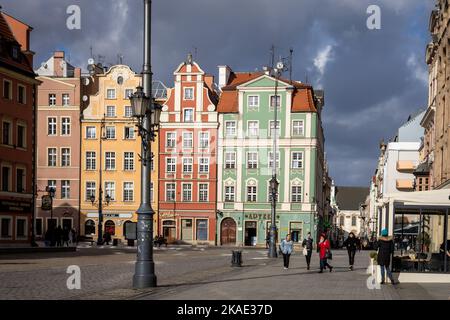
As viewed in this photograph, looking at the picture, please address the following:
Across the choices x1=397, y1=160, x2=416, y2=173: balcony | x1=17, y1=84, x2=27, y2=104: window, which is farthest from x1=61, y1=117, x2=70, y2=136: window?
x1=397, y1=160, x2=416, y2=173: balcony

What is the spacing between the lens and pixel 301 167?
72.2 meters

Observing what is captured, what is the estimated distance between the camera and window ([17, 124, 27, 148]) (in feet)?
161

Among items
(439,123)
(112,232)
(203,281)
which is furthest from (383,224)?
(112,232)

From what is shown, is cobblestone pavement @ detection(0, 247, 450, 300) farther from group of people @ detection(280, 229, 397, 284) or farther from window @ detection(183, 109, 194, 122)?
window @ detection(183, 109, 194, 122)

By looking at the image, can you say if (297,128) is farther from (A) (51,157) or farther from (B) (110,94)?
(A) (51,157)

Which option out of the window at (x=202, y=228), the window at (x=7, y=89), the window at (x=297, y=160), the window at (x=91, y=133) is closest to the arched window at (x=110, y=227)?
the window at (x=202, y=228)

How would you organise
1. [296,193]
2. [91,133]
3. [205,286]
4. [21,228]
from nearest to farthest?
[205,286]
[21,228]
[296,193]
[91,133]

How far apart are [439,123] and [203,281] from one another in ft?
108

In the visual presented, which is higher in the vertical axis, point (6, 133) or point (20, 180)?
point (6, 133)

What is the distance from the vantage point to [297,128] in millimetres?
72312

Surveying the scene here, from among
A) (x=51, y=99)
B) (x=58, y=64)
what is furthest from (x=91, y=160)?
(x=58, y=64)

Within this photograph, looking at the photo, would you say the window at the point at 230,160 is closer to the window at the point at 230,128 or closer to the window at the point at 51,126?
the window at the point at 230,128

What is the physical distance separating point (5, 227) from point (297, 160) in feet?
112

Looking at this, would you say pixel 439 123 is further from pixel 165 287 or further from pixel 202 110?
pixel 165 287
